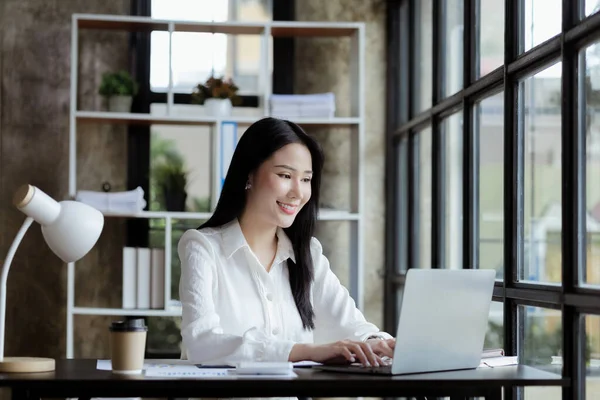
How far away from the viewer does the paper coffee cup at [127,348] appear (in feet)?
7.22

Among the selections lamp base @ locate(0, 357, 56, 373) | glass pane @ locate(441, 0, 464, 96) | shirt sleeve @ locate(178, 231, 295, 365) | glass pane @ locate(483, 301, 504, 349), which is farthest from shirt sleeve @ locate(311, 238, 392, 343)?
glass pane @ locate(441, 0, 464, 96)

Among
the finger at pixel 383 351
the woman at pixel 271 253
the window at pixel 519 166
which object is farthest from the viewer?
the woman at pixel 271 253

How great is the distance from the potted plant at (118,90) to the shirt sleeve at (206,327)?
7.14 ft

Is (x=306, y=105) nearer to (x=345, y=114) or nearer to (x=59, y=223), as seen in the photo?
(x=345, y=114)

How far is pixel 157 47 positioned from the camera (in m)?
5.14

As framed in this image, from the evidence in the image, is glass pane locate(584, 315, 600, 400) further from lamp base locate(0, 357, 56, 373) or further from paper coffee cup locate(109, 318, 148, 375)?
lamp base locate(0, 357, 56, 373)

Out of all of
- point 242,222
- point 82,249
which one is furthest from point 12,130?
point 82,249

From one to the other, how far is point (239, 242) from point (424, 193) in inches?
78.0

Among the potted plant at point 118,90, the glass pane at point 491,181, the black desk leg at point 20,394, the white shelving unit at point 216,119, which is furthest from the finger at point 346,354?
the potted plant at point 118,90

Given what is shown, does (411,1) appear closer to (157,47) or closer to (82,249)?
(157,47)

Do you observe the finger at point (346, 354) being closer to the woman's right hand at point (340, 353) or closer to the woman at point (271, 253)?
the woman's right hand at point (340, 353)

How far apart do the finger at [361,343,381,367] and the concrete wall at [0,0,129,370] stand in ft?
9.70

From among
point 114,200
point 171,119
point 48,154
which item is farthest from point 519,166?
point 48,154

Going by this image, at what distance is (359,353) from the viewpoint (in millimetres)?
2305
